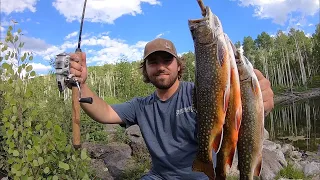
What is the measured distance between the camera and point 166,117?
12.5 ft

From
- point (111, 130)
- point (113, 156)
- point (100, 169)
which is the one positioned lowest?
point (100, 169)

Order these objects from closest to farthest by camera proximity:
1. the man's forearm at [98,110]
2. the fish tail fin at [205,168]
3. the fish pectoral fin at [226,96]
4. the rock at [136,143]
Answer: the fish pectoral fin at [226,96], the fish tail fin at [205,168], the man's forearm at [98,110], the rock at [136,143]

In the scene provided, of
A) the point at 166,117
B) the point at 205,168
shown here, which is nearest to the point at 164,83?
the point at 166,117

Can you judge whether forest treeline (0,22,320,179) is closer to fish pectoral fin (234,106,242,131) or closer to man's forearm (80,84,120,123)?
man's forearm (80,84,120,123)

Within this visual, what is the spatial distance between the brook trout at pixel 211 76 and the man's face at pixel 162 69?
1383mm

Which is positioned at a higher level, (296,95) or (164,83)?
(164,83)

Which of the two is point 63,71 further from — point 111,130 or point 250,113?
point 111,130

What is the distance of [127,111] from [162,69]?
2.38 ft

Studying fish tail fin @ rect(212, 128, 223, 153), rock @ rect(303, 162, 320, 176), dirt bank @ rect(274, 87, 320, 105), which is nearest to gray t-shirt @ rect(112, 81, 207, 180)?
fish tail fin @ rect(212, 128, 223, 153)

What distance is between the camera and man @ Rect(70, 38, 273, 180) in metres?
3.66

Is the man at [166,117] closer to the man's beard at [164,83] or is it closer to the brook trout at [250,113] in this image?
the man's beard at [164,83]

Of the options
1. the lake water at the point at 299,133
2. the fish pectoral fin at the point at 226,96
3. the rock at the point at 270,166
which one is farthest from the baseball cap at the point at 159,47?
the lake water at the point at 299,133

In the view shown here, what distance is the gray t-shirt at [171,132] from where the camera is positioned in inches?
144

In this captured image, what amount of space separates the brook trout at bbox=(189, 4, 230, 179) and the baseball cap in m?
1.35
